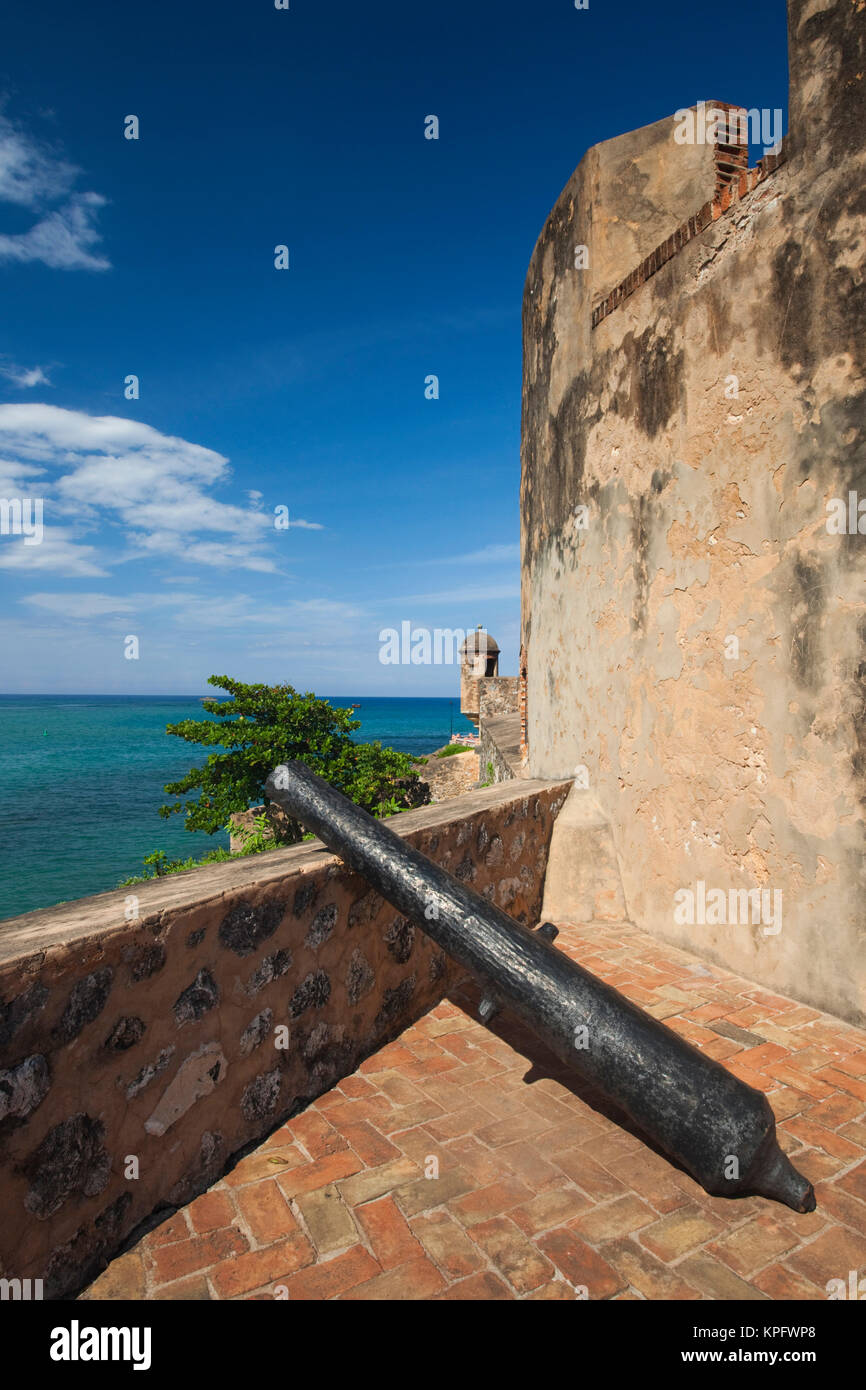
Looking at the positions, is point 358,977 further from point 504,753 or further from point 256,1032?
point 504,753

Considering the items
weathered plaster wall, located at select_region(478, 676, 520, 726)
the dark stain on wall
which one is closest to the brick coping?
the dark stain on wall

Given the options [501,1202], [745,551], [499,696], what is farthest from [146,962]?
[499,696]

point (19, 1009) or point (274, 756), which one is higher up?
point (19, 1009)

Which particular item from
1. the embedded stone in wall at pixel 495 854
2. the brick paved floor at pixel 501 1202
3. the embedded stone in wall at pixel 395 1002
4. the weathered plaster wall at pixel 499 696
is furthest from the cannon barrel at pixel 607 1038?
the weathered plaster wall at pixel 499 696

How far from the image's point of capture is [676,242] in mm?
4602

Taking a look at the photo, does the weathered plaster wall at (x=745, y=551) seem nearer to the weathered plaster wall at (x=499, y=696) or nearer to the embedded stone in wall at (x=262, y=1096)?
the embedded stone in wall at (x=262, y=1096)

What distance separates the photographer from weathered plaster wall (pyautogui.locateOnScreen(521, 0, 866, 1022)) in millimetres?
3615

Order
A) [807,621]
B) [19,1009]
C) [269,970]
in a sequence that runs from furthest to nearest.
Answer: [807,621]
[269,970]
[19,1009]

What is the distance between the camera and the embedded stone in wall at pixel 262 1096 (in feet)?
8.87

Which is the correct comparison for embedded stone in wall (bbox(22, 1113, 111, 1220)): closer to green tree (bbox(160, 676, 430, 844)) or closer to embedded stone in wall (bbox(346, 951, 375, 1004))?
embedded stone in wall (bbox(346, 951, 375, 1004))

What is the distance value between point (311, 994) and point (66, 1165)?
44.3 inches

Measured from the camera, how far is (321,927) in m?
3.07

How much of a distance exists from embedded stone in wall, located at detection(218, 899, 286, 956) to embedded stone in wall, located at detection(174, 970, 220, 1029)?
131mm
